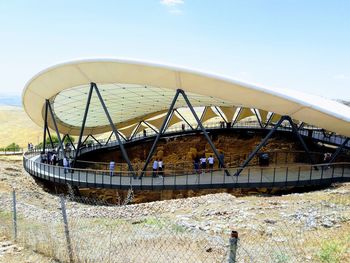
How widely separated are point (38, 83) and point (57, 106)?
5.06 meters

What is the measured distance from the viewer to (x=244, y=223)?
10.1 meters

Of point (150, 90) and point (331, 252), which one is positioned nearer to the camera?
point (331, 252)

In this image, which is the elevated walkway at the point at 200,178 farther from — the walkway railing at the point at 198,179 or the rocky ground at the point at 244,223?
the rocky ground at the point at 244,223

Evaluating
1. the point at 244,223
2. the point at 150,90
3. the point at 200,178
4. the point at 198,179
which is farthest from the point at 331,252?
the point at 150,90

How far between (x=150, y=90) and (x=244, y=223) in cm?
1501

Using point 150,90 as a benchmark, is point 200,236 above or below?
below

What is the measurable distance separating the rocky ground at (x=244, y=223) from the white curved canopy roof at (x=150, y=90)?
514cm

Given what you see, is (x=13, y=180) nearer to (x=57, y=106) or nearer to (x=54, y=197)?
(x=54, y=197)

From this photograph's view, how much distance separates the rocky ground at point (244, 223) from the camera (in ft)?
23.2

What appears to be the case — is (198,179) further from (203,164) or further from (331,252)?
(331,252)

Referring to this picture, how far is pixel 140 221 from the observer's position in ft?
35.9

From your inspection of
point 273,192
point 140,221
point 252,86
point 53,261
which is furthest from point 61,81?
point 53,261

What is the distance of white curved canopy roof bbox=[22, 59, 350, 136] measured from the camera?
A: 17297 mm

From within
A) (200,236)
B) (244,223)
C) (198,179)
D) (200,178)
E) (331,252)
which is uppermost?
(331,252)
